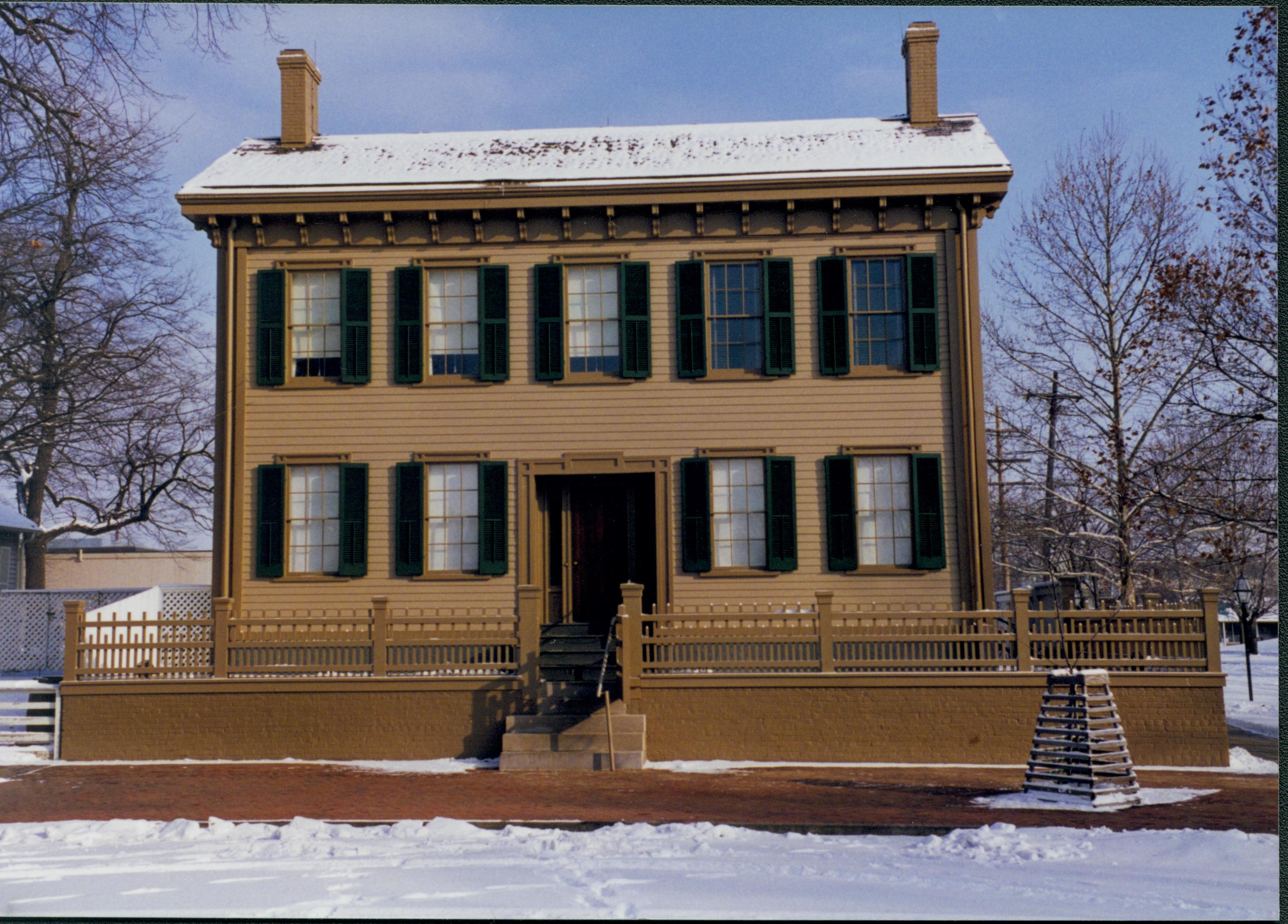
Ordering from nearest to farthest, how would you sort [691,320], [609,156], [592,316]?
1. [691,320]
2. [592,316]
3. [609,156]

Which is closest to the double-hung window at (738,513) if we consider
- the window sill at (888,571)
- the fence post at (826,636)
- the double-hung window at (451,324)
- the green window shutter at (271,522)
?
the window sill at (888,571)

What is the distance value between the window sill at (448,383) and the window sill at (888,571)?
18.5ft

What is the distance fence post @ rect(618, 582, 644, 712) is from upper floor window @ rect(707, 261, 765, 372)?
3.99m

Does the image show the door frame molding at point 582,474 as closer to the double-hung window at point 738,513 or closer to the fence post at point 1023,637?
the double-hung window at point 738,513

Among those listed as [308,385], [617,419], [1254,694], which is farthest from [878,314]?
[1254,694]

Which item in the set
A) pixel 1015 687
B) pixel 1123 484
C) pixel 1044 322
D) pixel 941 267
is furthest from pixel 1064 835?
pixel 1044 322

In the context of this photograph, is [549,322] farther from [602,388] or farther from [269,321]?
[269,321]

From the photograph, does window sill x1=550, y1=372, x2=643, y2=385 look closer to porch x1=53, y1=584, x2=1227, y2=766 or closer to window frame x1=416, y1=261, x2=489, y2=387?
window frame x1=416, y1=261, x2=489, y2=387

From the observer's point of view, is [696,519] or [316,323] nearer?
[696,519]

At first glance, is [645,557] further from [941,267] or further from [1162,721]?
[1162,721]

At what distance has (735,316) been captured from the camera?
16844 mm

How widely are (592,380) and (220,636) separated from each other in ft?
19.5

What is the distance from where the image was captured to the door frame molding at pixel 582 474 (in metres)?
16.5

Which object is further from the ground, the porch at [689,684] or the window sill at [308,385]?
the window sill at [308,385]
